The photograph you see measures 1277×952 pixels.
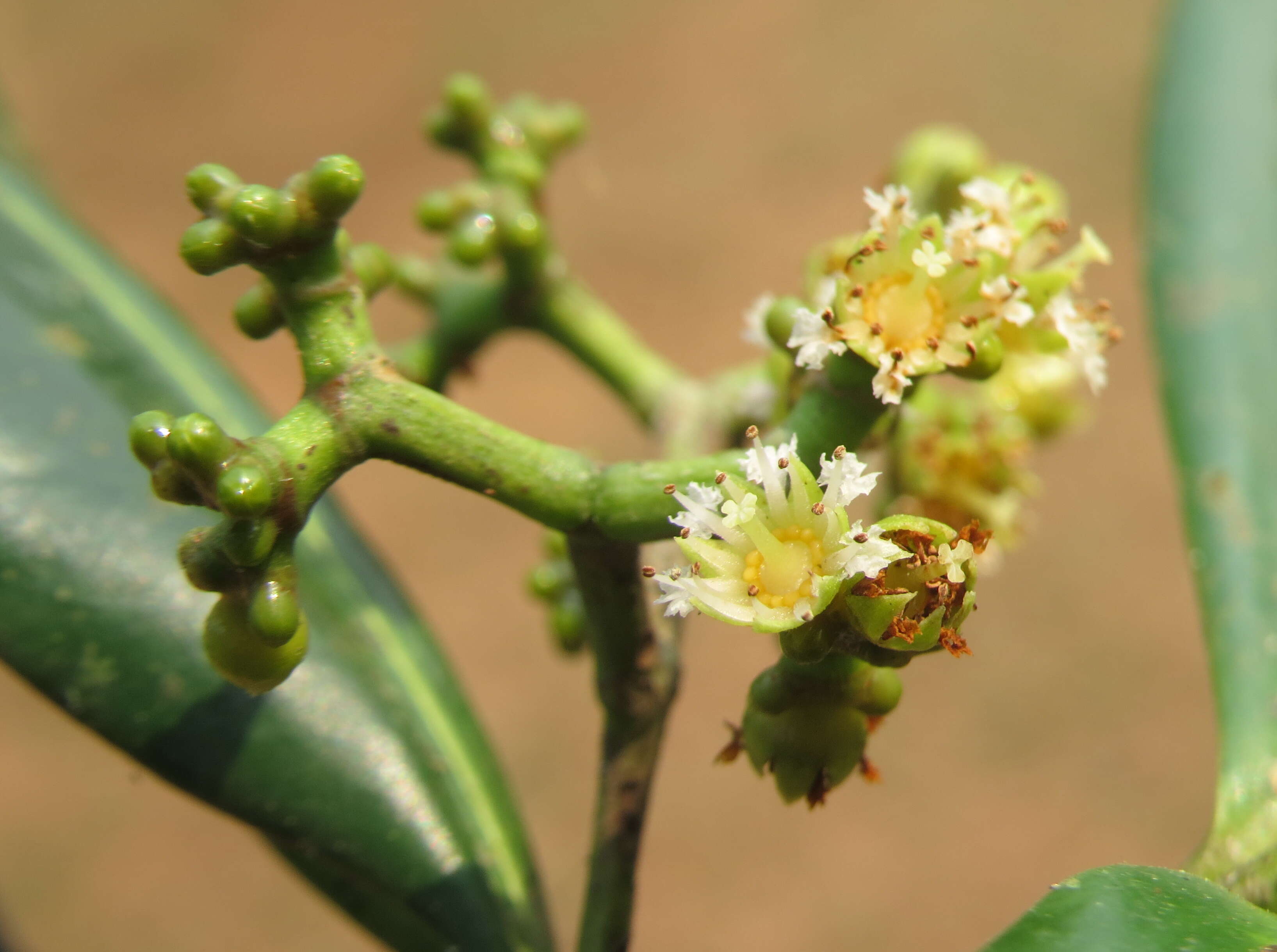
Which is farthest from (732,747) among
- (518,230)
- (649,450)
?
(649,450)

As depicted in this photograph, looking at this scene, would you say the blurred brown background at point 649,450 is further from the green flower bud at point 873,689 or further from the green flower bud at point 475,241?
the green flower bud at point 873,689

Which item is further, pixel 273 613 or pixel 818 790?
pixel 818 790

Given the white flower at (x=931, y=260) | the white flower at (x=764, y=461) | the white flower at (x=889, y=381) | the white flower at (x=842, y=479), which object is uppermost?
the white flower at (x=931, y=260)

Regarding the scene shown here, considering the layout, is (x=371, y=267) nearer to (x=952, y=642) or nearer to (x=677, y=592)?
(x=677, y=592)

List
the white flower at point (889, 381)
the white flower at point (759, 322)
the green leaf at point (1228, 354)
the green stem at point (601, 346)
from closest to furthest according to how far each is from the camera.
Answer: the white flower at point (889, 381)
the white flower at point (759, 322)
the green leaf at point (1228, 354)
the green stem at point (601, 346)

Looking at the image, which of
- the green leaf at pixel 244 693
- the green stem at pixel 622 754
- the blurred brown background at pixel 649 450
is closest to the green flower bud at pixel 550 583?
the green leaf at pixel 244 693

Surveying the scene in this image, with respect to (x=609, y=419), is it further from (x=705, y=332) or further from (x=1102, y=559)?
(x=1102, y=559)

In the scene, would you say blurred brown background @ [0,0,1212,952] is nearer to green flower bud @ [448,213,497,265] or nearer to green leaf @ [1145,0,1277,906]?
green leaf @ [1145,0,1277,906]
